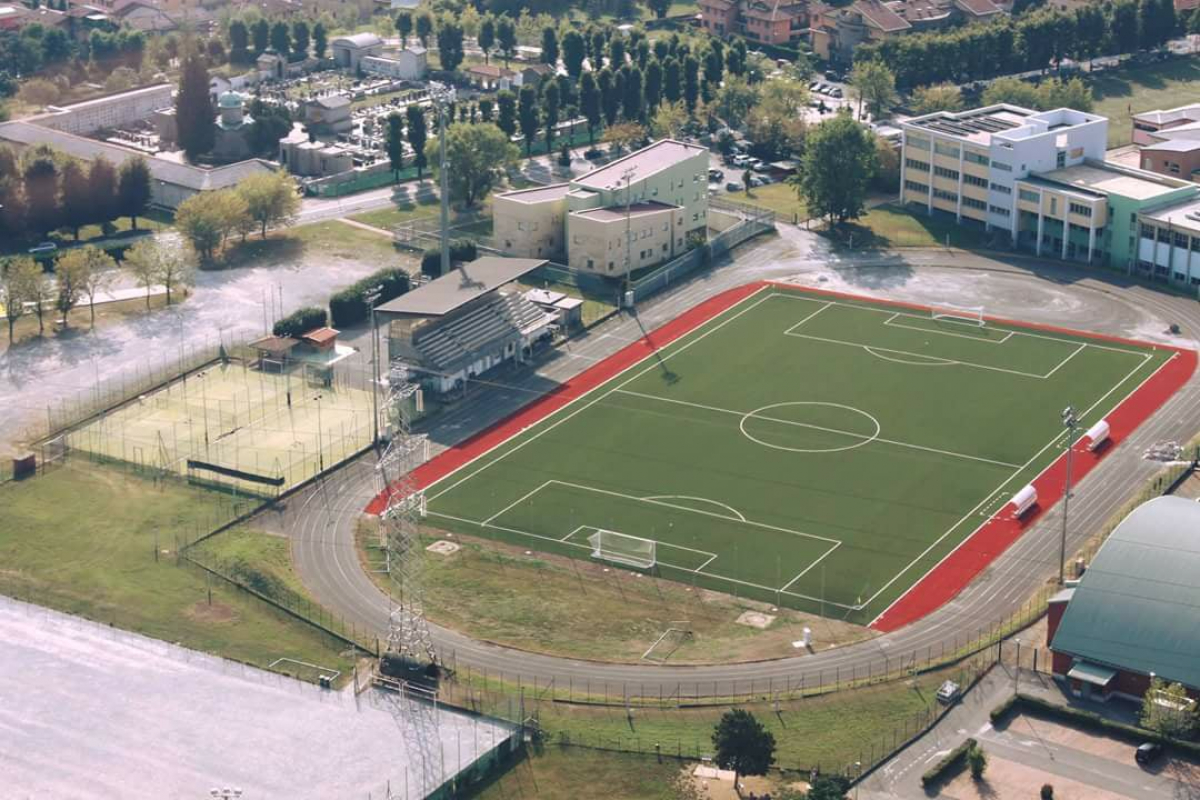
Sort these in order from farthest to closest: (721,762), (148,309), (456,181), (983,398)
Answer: (456,181)
(148,309)
(983,398)
(721,762)

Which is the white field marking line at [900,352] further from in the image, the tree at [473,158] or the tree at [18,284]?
the tree at [18,284]

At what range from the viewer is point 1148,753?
96875 mm

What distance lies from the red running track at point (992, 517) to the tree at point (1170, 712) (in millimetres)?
18495

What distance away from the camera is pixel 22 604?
11662 centimetres

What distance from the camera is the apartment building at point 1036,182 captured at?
174375 mm

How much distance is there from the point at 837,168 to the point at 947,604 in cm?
7808

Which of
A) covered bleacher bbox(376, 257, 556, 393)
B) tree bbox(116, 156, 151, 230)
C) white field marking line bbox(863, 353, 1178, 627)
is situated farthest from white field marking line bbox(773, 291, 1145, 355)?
tree bbox(116, 156, 151, 230)

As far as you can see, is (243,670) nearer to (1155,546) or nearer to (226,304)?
(1155,546)

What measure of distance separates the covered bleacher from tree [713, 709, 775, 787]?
5947 centimetres

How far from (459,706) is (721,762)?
17.4 meters

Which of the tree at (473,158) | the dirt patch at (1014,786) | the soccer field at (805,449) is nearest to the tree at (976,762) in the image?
the dirt patch at (1014,786)

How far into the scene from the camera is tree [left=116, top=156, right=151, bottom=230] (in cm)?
19012

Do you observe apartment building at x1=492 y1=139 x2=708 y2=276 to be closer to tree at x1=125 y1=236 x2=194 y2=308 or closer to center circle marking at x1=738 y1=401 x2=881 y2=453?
tree at x1=125 y1=236 x2=194 y2=308

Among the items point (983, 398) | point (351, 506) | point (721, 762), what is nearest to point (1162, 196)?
point (983, 398)
